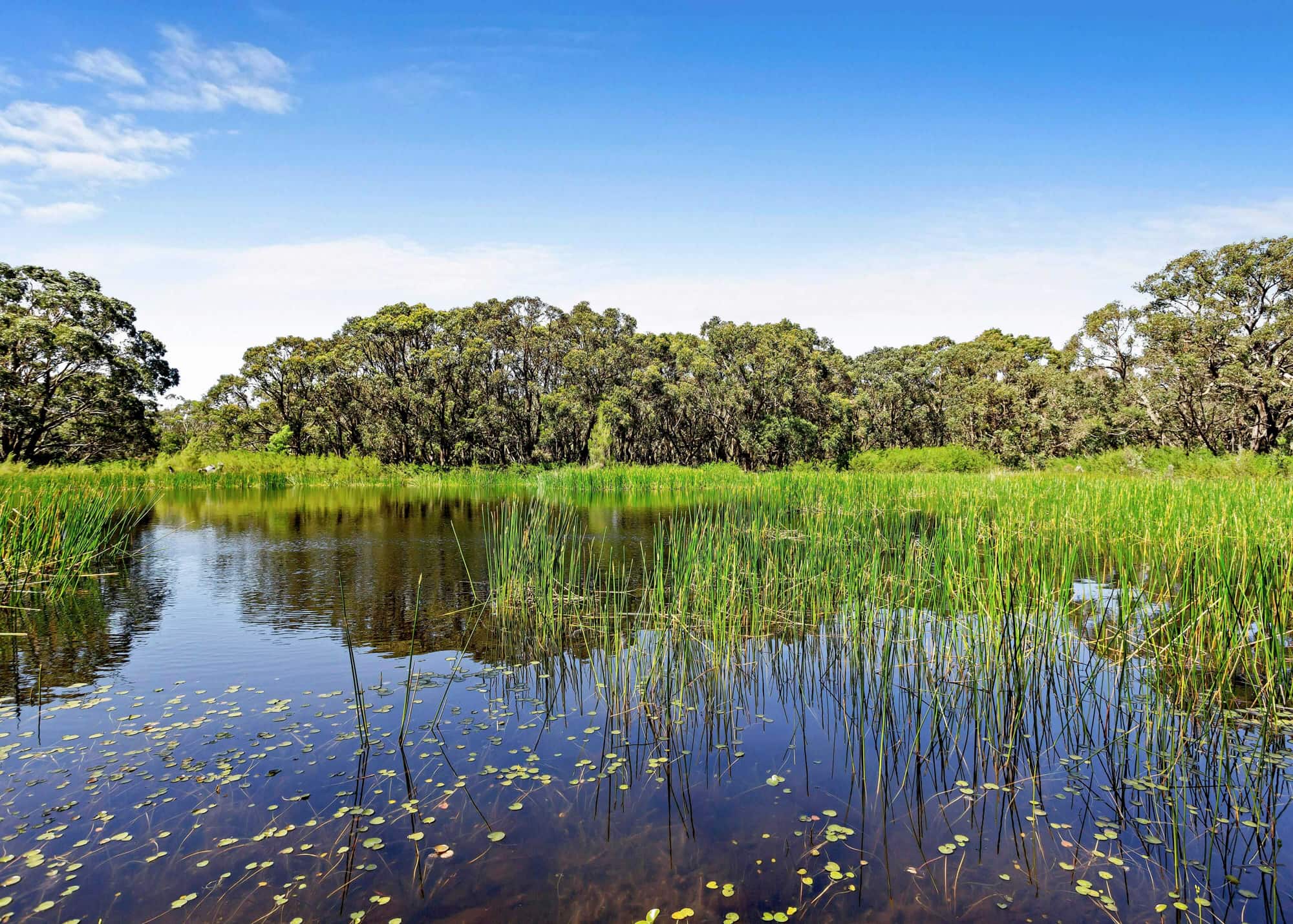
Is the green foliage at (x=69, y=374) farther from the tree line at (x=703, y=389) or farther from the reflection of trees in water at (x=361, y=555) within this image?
the reflection of trees in water at (x=361, y=555)

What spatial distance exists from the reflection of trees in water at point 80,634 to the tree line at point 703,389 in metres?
19.9

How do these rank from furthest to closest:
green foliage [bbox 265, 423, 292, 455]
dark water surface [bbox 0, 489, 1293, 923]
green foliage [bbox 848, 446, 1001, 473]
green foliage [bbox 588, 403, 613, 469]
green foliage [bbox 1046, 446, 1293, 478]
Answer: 1. green foliage [bbox 265, 423, 292, 455]
2. green foliage [bbox 588, 403, 613, 469]
3. green foliage [bbox 848, 446, 1001, 473]
4. green foliage [bbox 1046, 446, 1293, 478]
5. dark water surface [bbox 0, 489, 1293, 923]

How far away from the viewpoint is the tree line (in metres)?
23.1

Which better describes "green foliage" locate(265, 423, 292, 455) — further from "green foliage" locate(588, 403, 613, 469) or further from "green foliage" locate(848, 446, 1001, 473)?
"green foliage" locate(848, 446, 1001, 473)

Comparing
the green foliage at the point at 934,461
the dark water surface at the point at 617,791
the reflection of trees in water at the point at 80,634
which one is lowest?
the dark water surface at the point at 617,791

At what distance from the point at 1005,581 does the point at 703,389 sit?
27.1 metres

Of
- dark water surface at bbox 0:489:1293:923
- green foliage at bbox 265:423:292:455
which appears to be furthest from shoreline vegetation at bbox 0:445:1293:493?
dark water surface at bbox 0:489:1293:923

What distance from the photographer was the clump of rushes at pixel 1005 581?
4129 mm

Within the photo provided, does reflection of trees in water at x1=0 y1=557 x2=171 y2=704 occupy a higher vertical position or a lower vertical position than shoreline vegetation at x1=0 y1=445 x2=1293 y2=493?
lower

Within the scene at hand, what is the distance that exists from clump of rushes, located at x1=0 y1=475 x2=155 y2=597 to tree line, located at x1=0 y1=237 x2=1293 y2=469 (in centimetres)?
1789

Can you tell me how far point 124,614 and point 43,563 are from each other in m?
1.74

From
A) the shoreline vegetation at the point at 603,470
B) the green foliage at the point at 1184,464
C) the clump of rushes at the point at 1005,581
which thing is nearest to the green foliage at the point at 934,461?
the shoreline vegetation at the point at 603,470

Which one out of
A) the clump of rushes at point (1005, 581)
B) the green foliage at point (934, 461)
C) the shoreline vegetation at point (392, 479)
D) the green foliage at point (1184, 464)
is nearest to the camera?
the clump of rushes at point (1005, 581)

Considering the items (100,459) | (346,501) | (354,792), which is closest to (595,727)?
(354,792)
